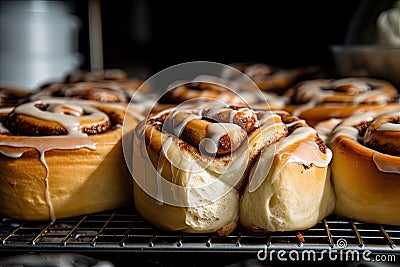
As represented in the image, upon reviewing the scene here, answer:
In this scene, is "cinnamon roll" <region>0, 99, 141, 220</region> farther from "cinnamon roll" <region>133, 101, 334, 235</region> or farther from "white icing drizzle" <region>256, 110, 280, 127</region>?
"white icing drizzle" <region>256, 110, 280, 127</region>

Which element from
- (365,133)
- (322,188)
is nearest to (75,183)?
(322,188)

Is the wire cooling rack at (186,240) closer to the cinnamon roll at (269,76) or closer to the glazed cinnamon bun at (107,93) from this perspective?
Result: the glazed cinnamon bun at (107,93)

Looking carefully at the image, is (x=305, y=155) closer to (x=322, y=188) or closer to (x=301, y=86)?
(x=322, y=188)

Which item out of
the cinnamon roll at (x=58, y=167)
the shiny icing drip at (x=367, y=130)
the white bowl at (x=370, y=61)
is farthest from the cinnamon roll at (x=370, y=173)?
the white bowl at (x=370, y=61)

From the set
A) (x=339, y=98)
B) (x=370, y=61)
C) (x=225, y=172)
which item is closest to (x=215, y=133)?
(x=225, y=172)

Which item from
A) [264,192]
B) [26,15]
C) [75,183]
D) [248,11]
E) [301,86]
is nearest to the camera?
[264,192]

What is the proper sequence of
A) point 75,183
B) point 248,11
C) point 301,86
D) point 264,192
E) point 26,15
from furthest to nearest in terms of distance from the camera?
point 26,15 < point 248,11 < point 301,86 < point 75,183 < point 264,192

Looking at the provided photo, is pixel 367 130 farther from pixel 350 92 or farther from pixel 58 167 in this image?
pixel 58 167
